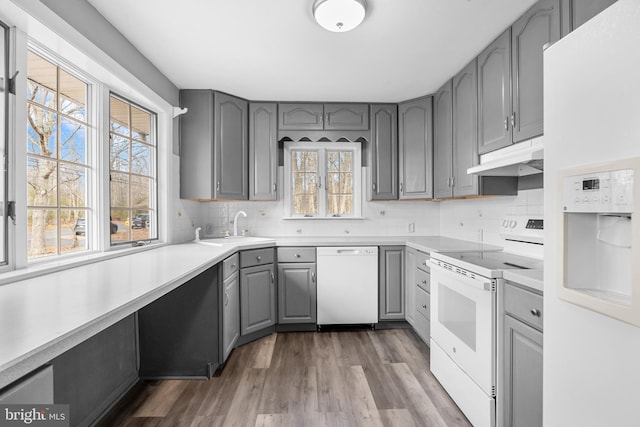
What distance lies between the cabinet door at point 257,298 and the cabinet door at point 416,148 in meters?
1.64

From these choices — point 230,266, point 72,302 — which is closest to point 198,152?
point 230,266

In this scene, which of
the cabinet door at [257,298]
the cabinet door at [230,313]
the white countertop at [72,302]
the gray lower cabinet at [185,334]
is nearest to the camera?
the white countertop at [72,302]

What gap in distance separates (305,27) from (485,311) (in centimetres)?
196

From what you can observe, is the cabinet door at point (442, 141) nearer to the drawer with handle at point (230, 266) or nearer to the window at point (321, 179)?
the window at point (321, 179)

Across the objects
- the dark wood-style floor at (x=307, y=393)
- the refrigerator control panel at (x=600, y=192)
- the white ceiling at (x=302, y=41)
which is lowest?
the dark wood-style floor at (x=307, y=393)

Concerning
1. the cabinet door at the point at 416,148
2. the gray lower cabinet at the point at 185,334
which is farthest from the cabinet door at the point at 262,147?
the cabinet door at the point at 416,148

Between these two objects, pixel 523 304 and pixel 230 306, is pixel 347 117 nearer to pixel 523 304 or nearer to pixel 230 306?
pixel 230 306

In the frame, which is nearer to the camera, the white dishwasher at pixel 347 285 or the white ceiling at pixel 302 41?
the white ceiling at pixel 302 41

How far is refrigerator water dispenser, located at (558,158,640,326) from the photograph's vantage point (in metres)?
0.77

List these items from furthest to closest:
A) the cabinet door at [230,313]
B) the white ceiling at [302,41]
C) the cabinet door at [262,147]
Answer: the cabinet door at [262,147], the cabinet door at [230,313], the white ceiling at [302,41]

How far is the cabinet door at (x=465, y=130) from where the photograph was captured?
2340mm

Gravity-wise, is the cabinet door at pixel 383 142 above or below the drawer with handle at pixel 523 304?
above

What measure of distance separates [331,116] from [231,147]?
1099mm

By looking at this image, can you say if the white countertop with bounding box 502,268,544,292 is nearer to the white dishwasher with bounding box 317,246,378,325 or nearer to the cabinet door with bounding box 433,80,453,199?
the cabinet door with bounding box 433,80,453,199
